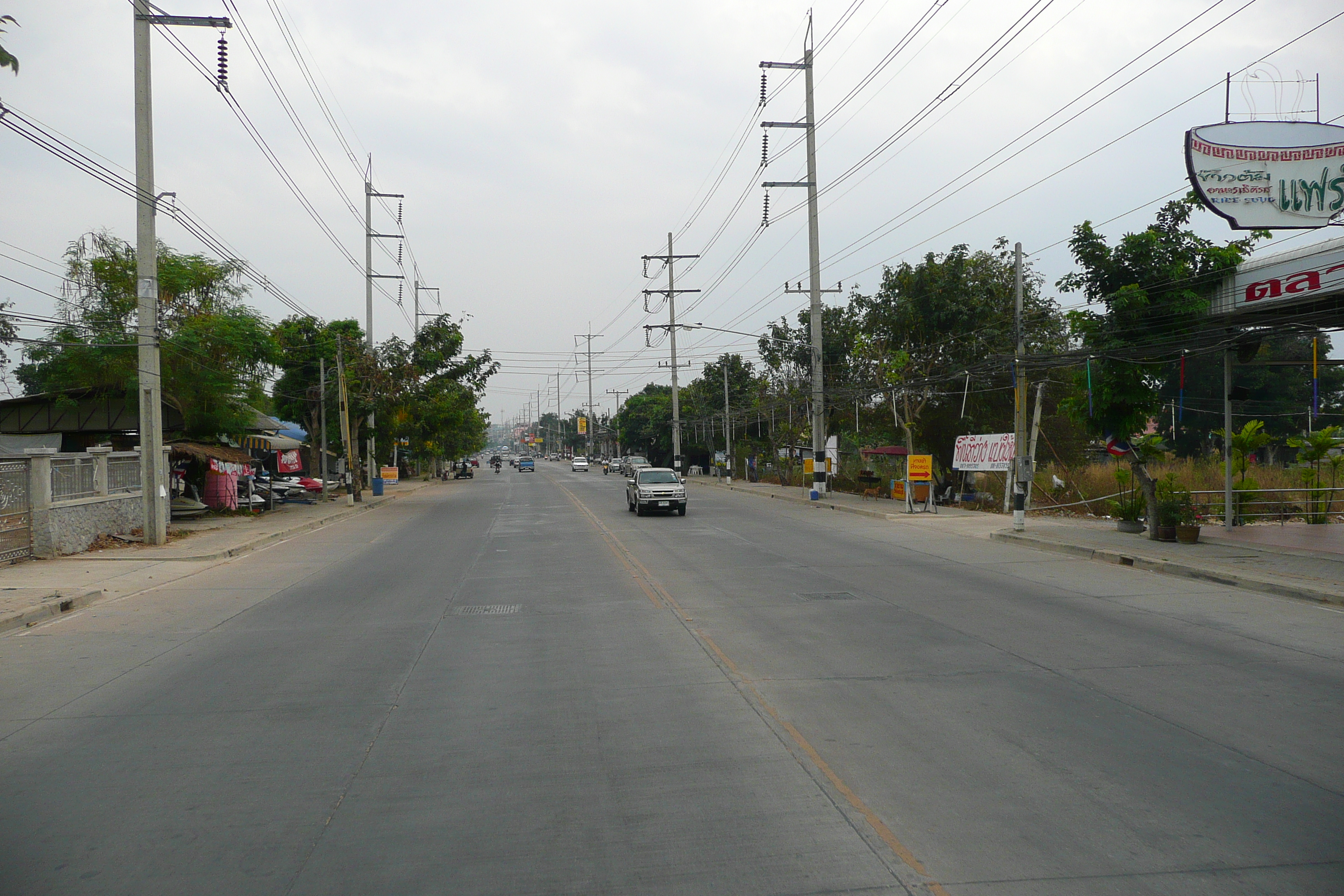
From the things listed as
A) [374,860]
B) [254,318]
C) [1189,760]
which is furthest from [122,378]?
[1189,760]

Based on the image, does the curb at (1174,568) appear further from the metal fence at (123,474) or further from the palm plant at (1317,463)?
the metal fence at (123,474)

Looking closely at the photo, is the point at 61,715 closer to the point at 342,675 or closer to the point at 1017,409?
the point at 342,675

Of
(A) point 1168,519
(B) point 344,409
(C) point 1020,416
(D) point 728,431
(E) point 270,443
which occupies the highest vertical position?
(B) point 344,409

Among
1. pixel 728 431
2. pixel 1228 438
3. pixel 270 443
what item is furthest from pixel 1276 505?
pixel 728 431

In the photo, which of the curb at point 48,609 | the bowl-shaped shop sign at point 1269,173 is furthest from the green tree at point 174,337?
the bowl-shaped shop sign at point 1269,173

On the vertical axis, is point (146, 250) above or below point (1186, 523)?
above

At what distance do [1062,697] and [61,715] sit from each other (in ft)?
26.4

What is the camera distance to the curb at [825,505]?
1189 inches

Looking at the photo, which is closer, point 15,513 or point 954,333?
point 15,513

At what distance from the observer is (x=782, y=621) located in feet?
37.3

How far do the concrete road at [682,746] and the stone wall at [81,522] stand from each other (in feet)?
23.5

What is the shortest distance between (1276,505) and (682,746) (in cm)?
2396

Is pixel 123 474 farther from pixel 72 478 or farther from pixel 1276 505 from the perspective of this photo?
pixel 1276 505

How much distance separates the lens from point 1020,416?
81.1 ft
